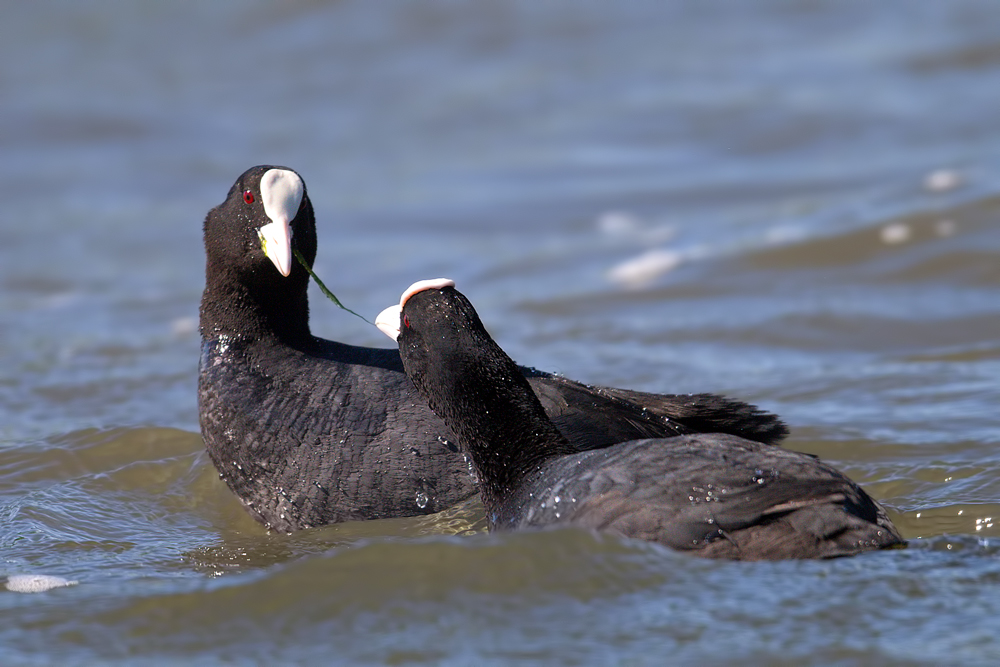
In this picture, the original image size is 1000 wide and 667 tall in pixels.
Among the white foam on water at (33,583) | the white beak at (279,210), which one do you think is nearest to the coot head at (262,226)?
the white beak at (279,210)

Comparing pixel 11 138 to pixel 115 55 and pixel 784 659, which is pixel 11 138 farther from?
pixel 784 659

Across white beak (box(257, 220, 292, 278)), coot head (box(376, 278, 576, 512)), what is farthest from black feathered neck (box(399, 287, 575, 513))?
white beak (box(257, 220, 292, 278))

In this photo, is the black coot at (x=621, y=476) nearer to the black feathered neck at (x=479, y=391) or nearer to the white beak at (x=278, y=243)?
the black feathered neck at (x=479, y=391)

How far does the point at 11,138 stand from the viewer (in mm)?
12016

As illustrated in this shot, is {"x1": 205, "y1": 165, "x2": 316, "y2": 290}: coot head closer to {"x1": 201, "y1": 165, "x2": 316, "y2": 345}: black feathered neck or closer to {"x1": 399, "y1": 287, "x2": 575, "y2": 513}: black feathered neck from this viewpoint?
{"x1": 201, "y1": 165, "x2": 316, "y2": 345}: black feathered neck

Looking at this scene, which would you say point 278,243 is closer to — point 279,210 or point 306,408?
point 279,210

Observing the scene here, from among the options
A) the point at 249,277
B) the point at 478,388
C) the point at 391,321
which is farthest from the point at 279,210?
the point at 478,388

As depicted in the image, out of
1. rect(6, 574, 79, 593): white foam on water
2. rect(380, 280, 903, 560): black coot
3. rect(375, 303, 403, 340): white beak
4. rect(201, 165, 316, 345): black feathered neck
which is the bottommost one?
rect(6, 574, 79, 593): white foam on water

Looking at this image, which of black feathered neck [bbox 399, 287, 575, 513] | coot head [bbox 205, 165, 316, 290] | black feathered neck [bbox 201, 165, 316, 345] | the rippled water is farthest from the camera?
black feathered neck [bbox 201, 165, 316, 345]

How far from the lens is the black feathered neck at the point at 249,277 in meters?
5.04

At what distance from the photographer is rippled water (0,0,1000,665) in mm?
3559

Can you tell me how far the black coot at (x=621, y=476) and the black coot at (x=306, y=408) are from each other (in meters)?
0.39

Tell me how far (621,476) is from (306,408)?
1565 millimetres

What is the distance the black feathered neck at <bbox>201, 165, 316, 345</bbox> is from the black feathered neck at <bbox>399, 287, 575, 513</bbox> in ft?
3.09
